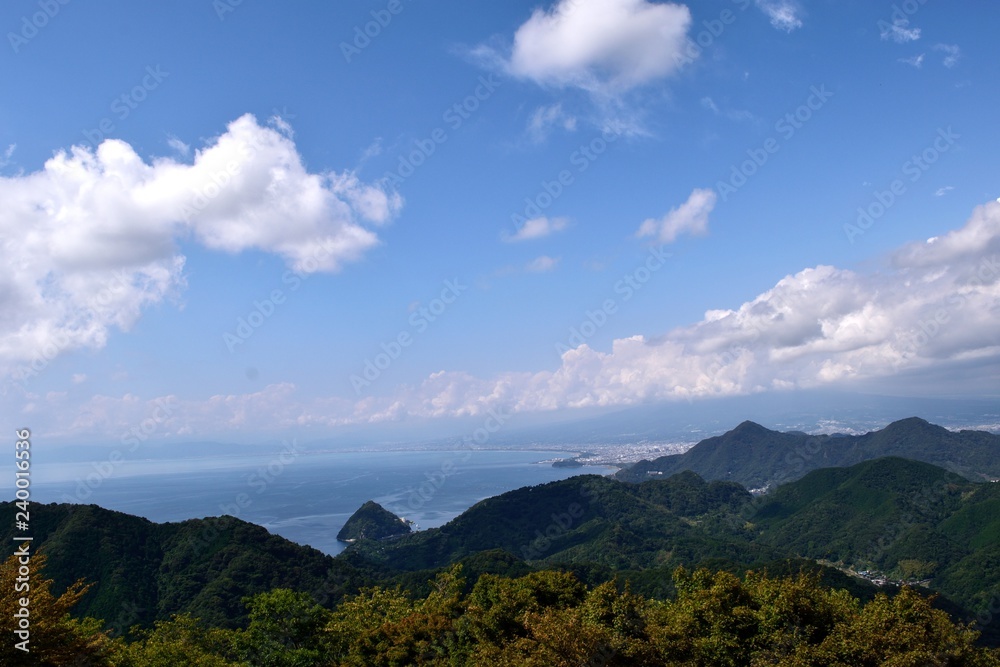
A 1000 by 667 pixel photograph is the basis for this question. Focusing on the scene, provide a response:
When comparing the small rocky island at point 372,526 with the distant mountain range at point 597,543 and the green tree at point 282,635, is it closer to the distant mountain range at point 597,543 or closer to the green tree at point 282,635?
the distant mountain range at point 597,543

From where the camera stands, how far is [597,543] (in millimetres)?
117938

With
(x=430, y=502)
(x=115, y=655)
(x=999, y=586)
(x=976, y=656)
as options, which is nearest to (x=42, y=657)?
(x=115, y=655)

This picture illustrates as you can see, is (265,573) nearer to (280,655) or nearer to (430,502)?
(280,655)

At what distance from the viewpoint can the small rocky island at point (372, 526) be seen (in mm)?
137750

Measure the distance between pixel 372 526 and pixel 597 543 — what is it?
55.3m

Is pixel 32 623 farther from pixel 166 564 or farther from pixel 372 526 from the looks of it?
pixel 372 526

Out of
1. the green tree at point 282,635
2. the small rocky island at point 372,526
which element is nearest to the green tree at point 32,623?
the green tree at point 282,635

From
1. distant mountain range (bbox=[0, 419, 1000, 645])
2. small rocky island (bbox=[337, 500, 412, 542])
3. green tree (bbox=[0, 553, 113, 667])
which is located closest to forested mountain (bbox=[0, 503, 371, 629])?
distant mountain range (bbox=[0, 419, 1000, 645])

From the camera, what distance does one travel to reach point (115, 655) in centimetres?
1914

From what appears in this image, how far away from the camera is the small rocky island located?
13775cm

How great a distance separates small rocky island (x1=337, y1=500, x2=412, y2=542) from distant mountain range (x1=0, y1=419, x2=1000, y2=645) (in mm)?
406

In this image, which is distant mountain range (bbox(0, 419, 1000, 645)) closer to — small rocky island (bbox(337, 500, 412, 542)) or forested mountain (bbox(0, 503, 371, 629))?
forested mountain (bbox(0, 503, 371, 629))

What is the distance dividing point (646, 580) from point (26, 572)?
70780 mm

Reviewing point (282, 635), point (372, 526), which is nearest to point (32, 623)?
point (282, 635)
